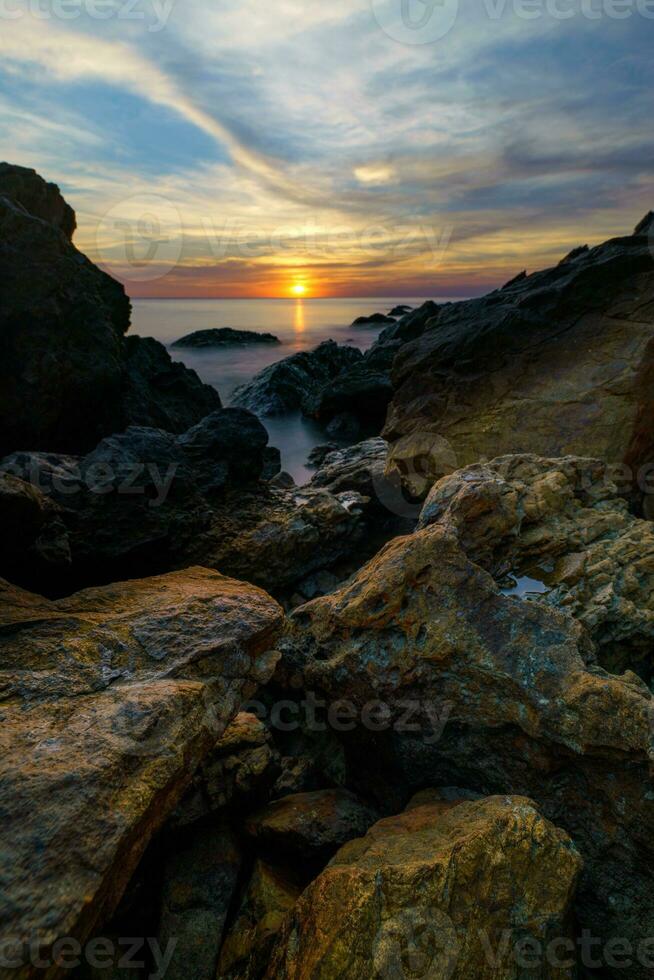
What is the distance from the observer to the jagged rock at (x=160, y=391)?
12.1m

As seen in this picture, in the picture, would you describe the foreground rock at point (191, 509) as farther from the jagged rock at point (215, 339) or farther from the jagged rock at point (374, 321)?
the jagged rock at point (374, 321)

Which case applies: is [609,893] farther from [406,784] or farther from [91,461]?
[91,461]

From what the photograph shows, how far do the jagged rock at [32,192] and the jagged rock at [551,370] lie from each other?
7.59 m

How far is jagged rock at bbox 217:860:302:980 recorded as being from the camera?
2.96 meters

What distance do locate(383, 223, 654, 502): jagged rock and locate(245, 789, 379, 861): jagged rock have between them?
6090 mm

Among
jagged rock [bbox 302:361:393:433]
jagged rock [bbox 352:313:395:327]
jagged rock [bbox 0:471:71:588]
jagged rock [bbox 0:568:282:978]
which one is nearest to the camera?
jagged rock [bbox 0:568:282:978]

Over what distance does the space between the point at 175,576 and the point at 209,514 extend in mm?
2915

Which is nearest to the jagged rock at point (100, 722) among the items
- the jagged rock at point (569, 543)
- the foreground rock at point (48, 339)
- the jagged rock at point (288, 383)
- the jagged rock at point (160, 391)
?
the jagged rock at point (569, 543)

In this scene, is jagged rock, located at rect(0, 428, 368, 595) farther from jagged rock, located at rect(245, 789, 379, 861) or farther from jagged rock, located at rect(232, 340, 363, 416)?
jagged rock, located at rect(232, 340, 363, 416)

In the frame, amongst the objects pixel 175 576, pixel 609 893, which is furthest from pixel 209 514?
pixel 609 893

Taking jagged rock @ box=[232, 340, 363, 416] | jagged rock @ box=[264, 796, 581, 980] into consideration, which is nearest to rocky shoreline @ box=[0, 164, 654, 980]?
jagged rock @ box=[264, 796, 581, 980]

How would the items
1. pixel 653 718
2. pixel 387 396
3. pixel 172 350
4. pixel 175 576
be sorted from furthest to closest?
pixel 172 350, pixel 387 396, pixel 175 576, pixel 653 718

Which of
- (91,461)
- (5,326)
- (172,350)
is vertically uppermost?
(5,326)

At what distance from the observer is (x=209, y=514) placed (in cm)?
768
